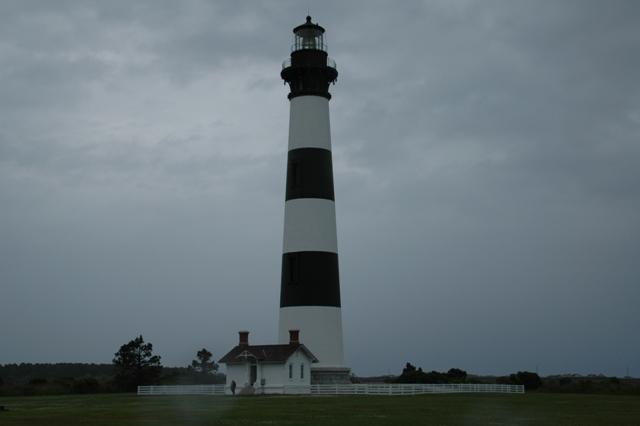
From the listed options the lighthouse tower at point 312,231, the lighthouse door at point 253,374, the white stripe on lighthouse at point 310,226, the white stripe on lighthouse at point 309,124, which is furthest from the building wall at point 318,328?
the white stripe on lighthouse at point 309,124

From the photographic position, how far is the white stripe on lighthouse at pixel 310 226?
4197cm

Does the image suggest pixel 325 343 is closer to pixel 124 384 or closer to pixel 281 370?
pixel 281 370

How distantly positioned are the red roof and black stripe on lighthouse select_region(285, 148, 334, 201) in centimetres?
839

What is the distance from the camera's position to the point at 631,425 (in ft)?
66.8

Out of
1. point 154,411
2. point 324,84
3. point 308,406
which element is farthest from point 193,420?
point 324,84

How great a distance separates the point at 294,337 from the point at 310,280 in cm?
321

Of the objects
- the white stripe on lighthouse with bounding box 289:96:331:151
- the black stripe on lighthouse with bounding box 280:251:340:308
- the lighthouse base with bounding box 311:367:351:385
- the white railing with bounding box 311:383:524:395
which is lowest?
the white railing with bounding box 311:383:524:395

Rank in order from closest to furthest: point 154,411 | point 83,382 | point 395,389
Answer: point 154,411 < point 395,389 < point 83,382

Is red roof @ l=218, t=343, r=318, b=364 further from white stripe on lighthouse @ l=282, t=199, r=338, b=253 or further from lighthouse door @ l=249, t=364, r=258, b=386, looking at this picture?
white stripe on lighthouse @ l=282, t=199, r=338, b=253

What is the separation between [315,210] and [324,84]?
305 inches

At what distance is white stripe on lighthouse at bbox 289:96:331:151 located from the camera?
43.3 metres

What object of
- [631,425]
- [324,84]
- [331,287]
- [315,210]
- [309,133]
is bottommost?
[631,425]

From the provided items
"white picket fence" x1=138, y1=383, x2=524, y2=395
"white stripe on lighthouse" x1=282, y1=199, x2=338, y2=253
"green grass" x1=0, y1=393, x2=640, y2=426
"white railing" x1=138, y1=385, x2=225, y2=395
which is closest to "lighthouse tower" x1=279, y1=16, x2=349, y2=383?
"white stripe on lighthouse" x1=282, y1=199, x2=338, y2=253

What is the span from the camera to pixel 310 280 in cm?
4141
